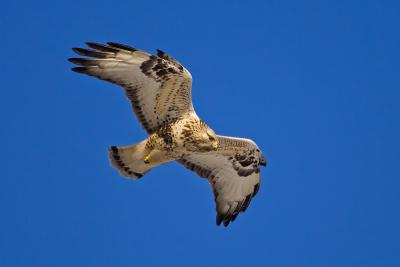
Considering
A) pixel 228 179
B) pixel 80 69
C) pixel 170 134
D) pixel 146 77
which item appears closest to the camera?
pixel 80 69

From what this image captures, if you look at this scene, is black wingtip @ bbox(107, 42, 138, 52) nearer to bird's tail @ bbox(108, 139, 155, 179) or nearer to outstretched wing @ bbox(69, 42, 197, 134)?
outstretched wing @ bbox(69, 42, 197, 134)

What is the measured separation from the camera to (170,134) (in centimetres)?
1202

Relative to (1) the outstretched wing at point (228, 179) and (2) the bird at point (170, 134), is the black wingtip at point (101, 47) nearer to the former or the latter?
(2) the bird at point (170, 134)

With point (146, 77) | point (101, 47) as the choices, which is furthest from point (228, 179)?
point (101, 47)

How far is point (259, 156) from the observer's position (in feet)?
41.8

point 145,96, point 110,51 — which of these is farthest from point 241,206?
point 110,51

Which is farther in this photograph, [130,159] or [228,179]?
Answer: [228,179]

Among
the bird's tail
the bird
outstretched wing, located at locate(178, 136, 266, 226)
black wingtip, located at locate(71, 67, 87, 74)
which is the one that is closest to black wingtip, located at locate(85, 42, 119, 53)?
the bird

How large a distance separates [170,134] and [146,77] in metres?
0.87

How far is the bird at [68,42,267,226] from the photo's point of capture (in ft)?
38.4

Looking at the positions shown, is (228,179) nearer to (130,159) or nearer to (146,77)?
(130,159)

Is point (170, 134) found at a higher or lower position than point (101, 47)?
lower

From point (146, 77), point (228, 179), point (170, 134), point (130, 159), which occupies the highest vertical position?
point (146, 77)

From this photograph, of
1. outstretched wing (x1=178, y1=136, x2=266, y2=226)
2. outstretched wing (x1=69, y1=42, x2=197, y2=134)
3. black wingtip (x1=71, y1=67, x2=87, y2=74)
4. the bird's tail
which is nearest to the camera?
black wingtip (x1=71, y1=67, x2=87, y2=74)
